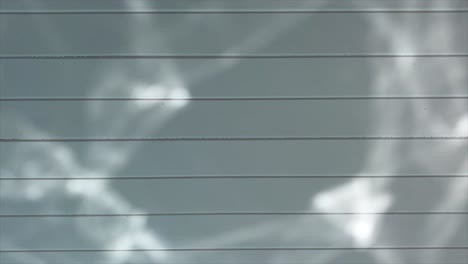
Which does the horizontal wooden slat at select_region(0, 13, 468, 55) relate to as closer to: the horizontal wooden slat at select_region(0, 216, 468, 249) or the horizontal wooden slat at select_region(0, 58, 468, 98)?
the horizontal wooden slat at select_region(0, 58, 468, 98)

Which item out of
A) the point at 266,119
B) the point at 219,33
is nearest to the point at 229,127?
the point at 266,119

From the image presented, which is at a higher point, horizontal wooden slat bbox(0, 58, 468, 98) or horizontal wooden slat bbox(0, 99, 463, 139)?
horizontal wooden slat bbox(0, 58, 468, 98)

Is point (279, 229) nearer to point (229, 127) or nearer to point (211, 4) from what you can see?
point (229, 127)

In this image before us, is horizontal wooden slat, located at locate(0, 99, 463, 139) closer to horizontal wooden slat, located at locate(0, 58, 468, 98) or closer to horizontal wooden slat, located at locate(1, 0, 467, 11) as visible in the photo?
horizontal wooden slat, located at locate(0, 58, 468, 98)

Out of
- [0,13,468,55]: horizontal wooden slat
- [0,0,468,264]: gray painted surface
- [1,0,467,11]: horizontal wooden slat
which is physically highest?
[1,0,467,11]: horizontal wooden slat

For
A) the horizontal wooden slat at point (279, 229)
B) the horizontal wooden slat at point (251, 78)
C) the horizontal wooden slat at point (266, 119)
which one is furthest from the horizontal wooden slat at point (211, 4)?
the horizontal wooden slat at point (279, 229)

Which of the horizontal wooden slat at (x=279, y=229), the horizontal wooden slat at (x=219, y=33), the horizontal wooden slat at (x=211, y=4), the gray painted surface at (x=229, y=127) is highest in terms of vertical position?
the horizontal wooden slat at (x=211, y=4)

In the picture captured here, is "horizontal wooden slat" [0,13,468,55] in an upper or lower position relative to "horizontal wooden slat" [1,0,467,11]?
lower

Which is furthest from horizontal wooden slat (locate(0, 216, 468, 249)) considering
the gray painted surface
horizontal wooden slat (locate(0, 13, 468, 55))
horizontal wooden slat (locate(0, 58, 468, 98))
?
horizontal wooden slat (locate(0, 13, 468, 55))

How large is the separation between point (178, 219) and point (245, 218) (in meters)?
0.19

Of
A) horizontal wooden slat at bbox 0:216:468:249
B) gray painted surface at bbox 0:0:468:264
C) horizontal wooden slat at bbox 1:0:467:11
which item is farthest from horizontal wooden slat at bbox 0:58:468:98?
horizontal wooden slat at bbox 0:216:468:249

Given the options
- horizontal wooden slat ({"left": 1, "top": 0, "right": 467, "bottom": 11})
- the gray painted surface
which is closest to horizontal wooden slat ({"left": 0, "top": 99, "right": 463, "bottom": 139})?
the gray painted surface

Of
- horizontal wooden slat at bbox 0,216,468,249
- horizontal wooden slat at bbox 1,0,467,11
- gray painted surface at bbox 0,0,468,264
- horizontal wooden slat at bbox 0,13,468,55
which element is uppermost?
horizontal wooden slat at bbox 1,0,467,11

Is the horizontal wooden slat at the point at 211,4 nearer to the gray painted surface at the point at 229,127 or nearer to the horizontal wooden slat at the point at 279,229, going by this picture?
the gray painted surface at the point at 229,127
